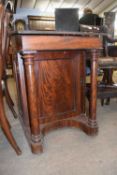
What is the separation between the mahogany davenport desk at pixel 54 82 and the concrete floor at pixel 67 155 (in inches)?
3.0

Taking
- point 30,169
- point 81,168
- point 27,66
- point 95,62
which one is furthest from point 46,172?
point 95,62

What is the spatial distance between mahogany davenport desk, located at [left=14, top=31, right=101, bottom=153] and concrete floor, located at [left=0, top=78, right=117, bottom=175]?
8cm

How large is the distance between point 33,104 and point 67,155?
1.42ft

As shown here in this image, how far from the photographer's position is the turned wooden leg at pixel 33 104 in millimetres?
1080

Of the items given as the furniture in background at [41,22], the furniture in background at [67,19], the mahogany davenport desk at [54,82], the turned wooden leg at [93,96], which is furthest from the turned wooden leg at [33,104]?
the furniture in background at [41,22]

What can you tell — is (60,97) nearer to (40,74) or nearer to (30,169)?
(40,74)

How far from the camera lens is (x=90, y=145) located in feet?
4.18

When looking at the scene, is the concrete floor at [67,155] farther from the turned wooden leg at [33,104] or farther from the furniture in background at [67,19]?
the furniture in background at [67,19]

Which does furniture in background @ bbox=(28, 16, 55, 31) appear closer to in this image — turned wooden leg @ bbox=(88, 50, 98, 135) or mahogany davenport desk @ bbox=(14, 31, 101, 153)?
mahogany davenport desk @ bbox=(14, 31, 101, 153)

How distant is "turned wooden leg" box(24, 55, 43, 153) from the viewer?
1080 millimetres

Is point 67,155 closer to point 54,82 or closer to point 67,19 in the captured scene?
point 54,82

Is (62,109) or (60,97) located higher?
(60,97)

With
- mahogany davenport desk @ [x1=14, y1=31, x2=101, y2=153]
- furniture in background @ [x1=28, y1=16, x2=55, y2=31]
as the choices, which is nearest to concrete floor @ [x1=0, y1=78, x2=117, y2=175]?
mahogany davenport desk @ [x1=14, y1=31, x2=101, y2=153]

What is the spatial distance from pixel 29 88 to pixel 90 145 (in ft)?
2.11
